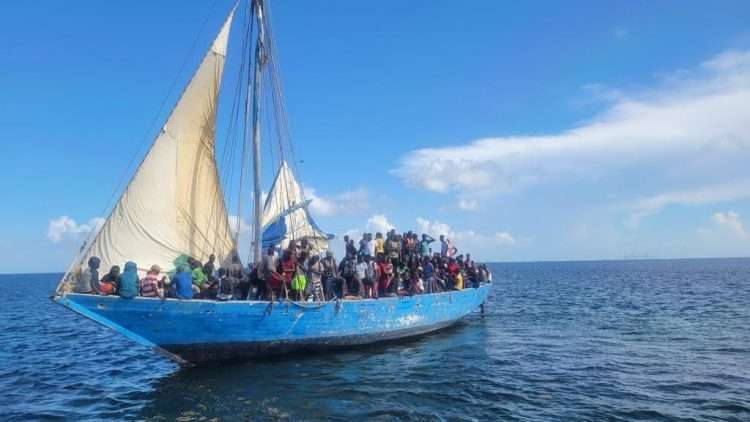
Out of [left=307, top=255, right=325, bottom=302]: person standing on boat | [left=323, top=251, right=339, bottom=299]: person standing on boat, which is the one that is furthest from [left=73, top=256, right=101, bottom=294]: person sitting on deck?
[left=323, top=251, right=339, bottom=299]: person standing on boat

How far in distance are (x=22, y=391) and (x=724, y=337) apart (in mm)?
24087

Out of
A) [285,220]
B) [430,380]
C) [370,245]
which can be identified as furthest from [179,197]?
[285,220]

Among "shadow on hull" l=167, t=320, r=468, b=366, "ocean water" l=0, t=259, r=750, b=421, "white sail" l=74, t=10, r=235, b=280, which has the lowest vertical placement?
"ocean water" l=0, t=259, r=750, b=421

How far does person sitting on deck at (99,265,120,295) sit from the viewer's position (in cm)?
1433

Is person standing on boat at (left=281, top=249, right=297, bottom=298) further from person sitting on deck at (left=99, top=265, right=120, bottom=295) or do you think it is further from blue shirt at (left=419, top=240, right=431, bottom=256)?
blue shirt at (left=419, top=240, right=431, bottom=256)

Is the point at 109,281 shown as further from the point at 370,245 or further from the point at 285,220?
the point at 285,220

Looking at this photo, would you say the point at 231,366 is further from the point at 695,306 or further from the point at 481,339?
the point at 695,306

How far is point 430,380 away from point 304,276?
5053mm

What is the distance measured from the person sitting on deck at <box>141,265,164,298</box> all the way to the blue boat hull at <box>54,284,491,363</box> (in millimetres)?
367

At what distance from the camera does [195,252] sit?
17047mm

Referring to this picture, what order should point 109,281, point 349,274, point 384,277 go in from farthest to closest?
point 384,277 < point 349,274 < point 109,281

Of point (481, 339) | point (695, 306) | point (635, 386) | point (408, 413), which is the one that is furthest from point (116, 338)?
point (695, 306)

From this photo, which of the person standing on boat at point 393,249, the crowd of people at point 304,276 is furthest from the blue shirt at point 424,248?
the person standing on boat at point 393,249

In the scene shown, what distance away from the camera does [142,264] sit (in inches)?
613
